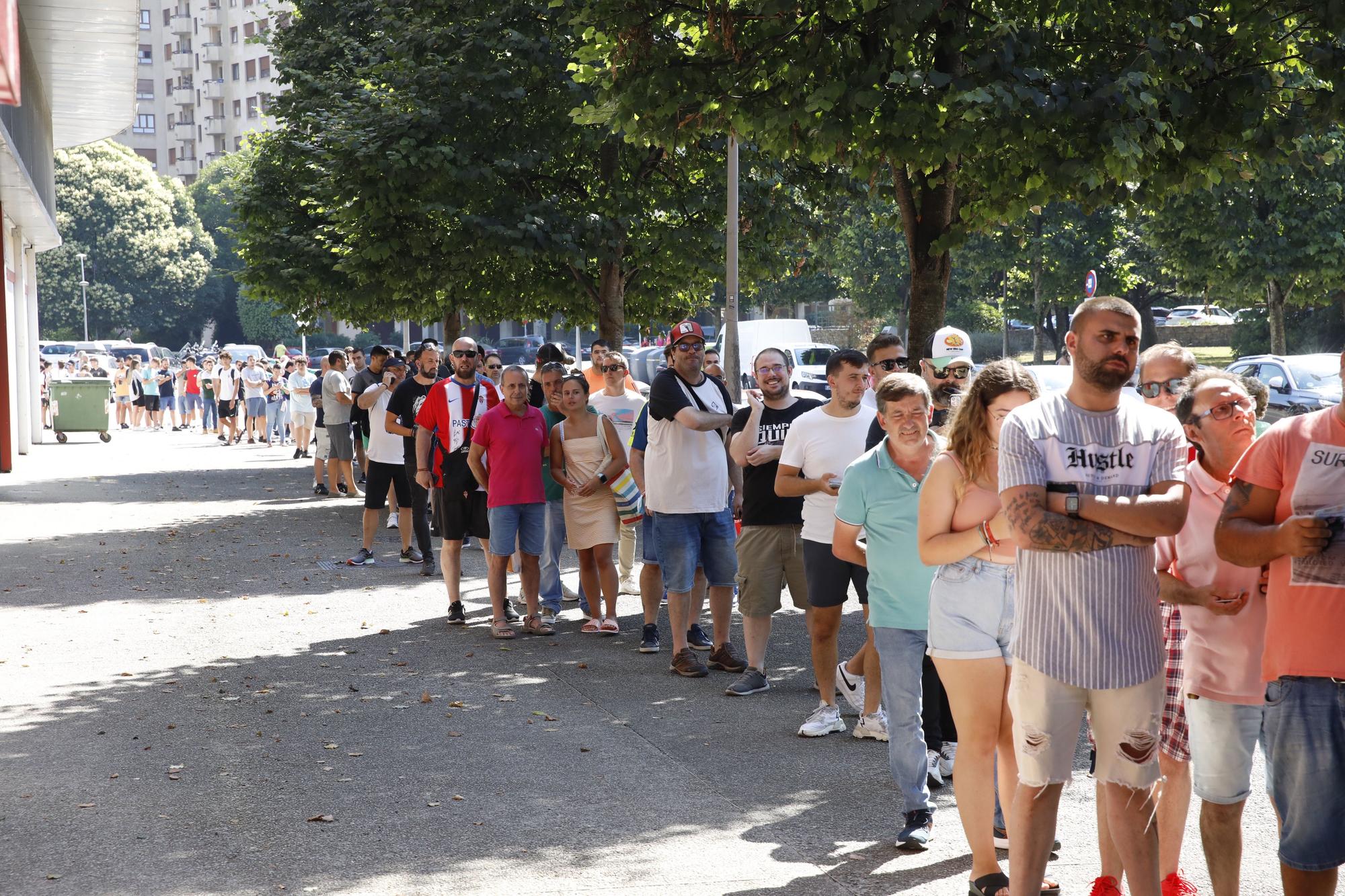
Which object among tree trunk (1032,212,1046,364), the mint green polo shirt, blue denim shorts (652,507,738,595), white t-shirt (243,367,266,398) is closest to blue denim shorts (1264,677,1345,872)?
the mint green polo shirt

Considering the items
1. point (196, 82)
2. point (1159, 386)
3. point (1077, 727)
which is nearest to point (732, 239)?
point (1159, 386)

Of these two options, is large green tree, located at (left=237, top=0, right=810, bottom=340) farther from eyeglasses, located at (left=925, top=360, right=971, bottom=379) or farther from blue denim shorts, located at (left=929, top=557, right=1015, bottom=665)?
blue denim shorts, located at (left=929, top=557, right=1015, bottom=665)

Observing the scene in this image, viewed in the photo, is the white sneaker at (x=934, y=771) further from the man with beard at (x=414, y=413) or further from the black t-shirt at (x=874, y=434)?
the man with beard at (x=414, y=413)

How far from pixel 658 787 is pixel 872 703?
1.36 meters

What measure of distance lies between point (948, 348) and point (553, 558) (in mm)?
4452

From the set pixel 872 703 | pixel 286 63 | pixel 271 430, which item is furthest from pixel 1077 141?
pixel 271 430

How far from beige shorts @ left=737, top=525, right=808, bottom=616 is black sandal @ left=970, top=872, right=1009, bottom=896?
3348 millimetres

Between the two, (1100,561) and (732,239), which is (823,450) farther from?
(732,239)

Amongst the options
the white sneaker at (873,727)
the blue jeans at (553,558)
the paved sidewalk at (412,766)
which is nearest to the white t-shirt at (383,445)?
the paved sidewalk at (412,766)

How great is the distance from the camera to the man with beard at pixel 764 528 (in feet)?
27.1

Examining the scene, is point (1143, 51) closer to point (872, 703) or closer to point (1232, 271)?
point (872, 703)

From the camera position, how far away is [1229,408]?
4539 mm

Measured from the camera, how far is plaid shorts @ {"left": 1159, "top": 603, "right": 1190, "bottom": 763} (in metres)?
4.74

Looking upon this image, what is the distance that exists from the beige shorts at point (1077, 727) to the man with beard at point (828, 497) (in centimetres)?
299
